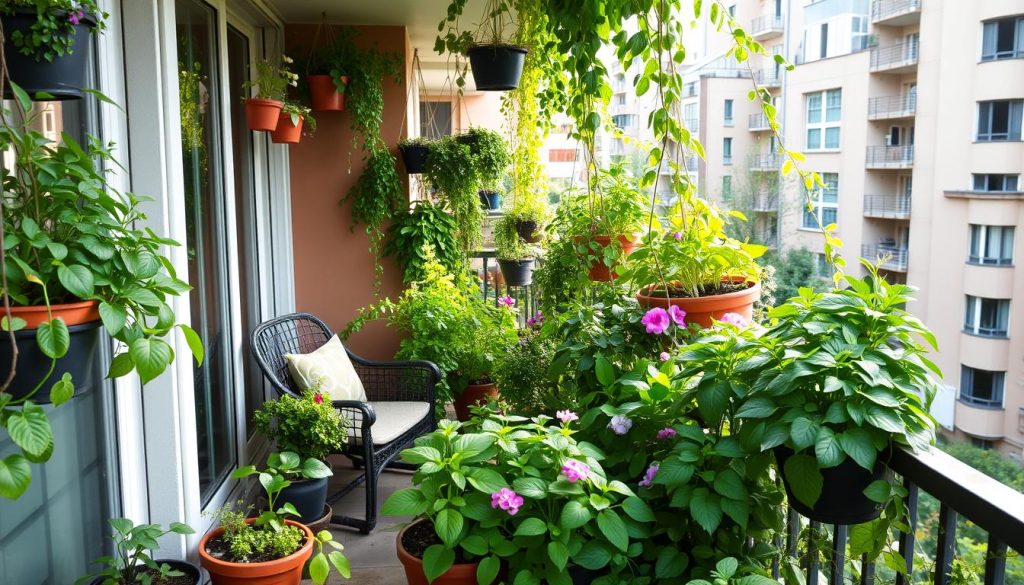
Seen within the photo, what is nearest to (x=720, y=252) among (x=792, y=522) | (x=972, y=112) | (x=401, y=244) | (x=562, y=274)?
(x=792, y=522)

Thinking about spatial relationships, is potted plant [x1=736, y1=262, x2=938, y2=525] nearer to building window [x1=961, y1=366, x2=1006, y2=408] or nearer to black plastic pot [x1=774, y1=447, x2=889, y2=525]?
black plastic pot [x1=774, y1=447, x2=889, y2=525]

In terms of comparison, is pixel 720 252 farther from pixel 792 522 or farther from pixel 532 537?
pixel 532 537

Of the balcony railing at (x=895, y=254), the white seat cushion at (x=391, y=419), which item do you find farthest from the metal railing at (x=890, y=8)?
the white seat cushion at (x=391, y=419)

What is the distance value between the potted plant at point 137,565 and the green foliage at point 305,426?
95cm

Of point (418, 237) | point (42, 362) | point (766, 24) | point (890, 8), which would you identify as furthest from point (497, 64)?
point (766, 24)

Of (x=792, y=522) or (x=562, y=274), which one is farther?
(x=562, y=274)

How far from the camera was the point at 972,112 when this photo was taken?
1791 centimetres

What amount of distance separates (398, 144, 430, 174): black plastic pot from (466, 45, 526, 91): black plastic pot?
1194 millimetres

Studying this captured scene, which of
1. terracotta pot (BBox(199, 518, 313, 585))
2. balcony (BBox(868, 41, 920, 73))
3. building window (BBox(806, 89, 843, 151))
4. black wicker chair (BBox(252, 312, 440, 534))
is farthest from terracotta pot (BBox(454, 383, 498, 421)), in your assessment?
building window (BBox(806, 89, 843, 151))

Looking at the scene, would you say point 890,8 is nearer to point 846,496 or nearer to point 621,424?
point 621,424

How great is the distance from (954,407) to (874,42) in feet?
30.8

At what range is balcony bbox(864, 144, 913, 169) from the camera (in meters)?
20.1

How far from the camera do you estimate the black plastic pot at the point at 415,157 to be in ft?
14.9

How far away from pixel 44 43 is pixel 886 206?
72.8ft
